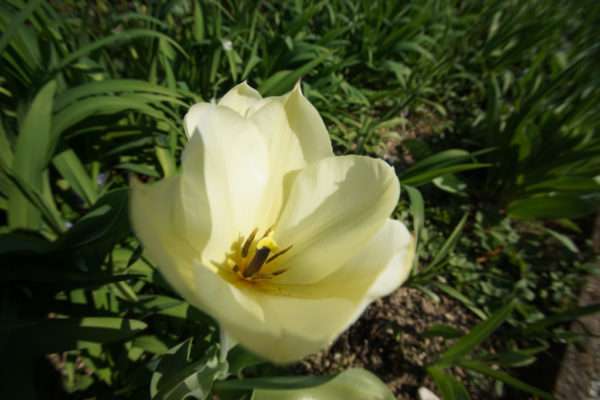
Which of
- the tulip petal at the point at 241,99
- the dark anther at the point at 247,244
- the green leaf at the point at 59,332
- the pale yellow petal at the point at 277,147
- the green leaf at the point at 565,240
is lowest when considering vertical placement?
the green leaf at the point at 565,240

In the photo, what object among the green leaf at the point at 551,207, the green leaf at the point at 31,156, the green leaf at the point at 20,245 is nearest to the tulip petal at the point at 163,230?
the green leaf at the point at 20,245

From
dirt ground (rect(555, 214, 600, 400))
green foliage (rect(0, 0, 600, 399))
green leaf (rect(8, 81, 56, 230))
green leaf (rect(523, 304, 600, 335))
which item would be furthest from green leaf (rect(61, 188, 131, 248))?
dirt ground (rect(555, 214, 600, 400))

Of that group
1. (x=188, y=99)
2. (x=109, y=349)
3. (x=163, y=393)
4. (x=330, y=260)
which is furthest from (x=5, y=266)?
(x=188, y=99)

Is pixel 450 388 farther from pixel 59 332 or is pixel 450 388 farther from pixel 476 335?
pixel 59 332

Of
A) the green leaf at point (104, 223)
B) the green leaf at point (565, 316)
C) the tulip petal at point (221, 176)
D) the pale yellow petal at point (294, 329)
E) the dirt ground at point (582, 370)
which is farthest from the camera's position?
the dirt ground at point (582, 370)

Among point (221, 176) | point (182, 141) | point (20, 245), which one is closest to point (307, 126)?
point (221, 176)

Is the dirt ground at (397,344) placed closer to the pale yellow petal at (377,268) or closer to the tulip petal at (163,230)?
the pale yellow petal at (377,268)

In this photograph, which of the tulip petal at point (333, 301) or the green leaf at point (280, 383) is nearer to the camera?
the tulip petal at point (333, 301)
